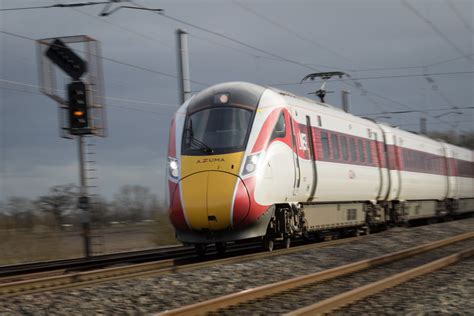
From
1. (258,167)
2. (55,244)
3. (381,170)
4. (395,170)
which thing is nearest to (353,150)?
(381,170)

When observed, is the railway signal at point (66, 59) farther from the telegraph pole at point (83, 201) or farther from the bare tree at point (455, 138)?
the bare tree at point (455, 138)

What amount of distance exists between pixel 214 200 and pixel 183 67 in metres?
9.16

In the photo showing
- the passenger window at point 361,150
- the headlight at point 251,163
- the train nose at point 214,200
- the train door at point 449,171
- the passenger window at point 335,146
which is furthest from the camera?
the train door at point 449,171

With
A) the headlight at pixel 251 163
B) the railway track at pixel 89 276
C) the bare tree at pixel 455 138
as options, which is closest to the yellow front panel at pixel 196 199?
the headlight at pixel 251 163

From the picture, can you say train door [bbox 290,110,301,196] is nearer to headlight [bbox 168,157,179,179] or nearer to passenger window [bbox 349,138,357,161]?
headlight [bbox 168,157,179,179]

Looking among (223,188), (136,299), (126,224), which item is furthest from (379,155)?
(126,224)

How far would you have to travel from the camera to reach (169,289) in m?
8.04

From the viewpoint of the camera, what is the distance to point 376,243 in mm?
15359

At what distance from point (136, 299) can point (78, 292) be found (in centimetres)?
87

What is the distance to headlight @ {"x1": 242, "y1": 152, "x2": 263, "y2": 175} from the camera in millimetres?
11273

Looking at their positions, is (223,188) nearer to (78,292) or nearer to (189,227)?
(189,227)

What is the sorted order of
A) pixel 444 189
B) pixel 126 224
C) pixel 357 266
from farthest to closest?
pixel 126 224, pixel 444 189, pixel 357 266

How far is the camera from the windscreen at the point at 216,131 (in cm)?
1158

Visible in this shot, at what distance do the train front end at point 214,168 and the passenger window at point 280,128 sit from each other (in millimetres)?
535
